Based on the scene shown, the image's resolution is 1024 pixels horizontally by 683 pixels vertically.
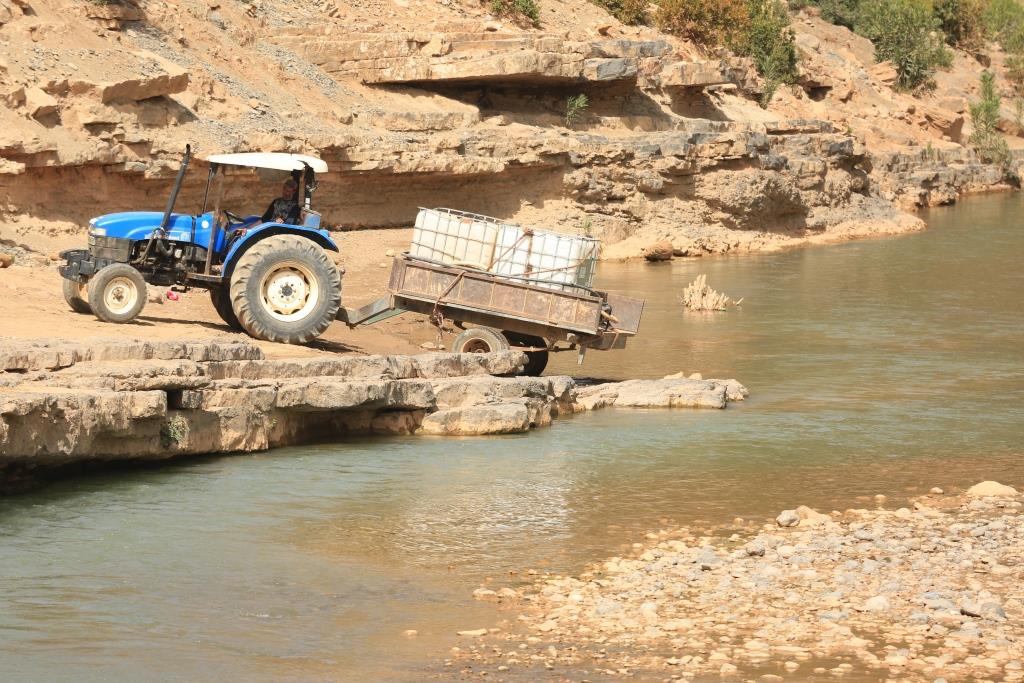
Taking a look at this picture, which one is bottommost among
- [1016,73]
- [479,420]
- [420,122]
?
[479,420]

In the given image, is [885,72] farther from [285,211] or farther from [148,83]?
[285,211]

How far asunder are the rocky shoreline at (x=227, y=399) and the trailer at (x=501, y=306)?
715 millimetres

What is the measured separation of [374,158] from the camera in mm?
25578

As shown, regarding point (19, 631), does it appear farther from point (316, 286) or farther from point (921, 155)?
point (921, 155)

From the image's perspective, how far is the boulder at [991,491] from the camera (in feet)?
34.0

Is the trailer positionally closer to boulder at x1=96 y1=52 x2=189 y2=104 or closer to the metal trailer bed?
the metal trailer bed

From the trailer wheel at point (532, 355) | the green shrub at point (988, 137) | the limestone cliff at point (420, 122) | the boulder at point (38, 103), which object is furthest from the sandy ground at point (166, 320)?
the green shrub at point (988, 137)

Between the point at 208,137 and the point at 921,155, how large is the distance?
28.4 m

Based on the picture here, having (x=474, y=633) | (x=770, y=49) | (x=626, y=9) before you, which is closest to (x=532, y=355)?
(x=474, y=633)

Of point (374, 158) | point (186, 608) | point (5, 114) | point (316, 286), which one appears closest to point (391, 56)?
point (374, 158)

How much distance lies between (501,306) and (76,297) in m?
4.49

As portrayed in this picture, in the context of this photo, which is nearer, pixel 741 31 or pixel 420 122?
pixel 420 122

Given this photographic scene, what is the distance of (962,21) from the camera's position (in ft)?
220

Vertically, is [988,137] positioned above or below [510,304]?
above
